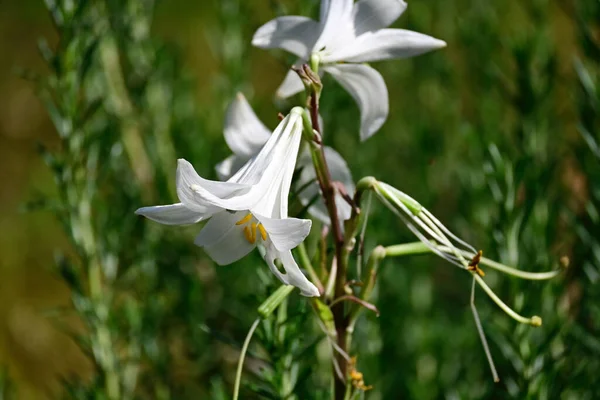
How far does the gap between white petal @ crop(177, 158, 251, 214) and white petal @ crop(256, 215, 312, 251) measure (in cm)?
4

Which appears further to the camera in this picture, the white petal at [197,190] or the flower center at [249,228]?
the flower center at [249,228]

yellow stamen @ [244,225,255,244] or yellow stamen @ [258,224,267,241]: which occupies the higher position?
yellow stamen @ [258,224,267,241]

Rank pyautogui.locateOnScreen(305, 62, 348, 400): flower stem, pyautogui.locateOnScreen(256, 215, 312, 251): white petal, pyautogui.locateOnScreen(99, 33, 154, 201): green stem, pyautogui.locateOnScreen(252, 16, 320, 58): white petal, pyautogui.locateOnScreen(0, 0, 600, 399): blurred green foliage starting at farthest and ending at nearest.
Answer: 1. pyautogui.locateOnScreen(99, 33, 154, 201): green stem
2. pyautogui.locateOnScreen(0, 0, 600, 399): blurred green foliage
3. pyautogui.locateOnScreen(252, 16, 320, 58): white petal
4. pyautogui.locateOnScreen(305, 62, 348, 400): flower stem
5. pyautogui.locateOnScreen(256, 215, 312, 251): white petal

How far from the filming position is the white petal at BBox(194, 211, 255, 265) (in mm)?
715

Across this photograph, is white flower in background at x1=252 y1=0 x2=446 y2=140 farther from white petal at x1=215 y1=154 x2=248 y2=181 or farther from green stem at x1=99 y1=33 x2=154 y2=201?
green stem at x1=99 y1=33 x2=154 y2=201

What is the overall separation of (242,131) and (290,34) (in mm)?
123

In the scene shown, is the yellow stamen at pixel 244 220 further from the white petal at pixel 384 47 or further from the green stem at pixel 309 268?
the white petal at pixel 384 47

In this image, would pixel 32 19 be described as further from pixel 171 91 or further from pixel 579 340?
pixel 579 340

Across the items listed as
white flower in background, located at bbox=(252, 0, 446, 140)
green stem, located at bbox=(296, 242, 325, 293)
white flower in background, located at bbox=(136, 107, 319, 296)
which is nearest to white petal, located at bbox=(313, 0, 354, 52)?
white flower in background, located at bbox=(252, 0, 446, 140)

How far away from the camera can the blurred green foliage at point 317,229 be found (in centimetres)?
99

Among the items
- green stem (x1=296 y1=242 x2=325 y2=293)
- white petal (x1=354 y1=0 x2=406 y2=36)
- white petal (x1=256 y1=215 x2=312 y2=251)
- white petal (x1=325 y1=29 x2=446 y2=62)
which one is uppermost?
white petal (x1=354 y1=0 x2=406 y2=36)

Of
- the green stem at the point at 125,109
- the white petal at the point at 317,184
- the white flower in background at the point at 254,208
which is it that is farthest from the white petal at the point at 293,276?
the green stem at the point at 125,109

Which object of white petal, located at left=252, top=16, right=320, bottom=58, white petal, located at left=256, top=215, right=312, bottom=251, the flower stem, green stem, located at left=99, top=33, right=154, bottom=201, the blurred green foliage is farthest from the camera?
green stem, located at left=99, top=33, right=154, bottom=201

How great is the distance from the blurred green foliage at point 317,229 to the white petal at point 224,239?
10 cm
